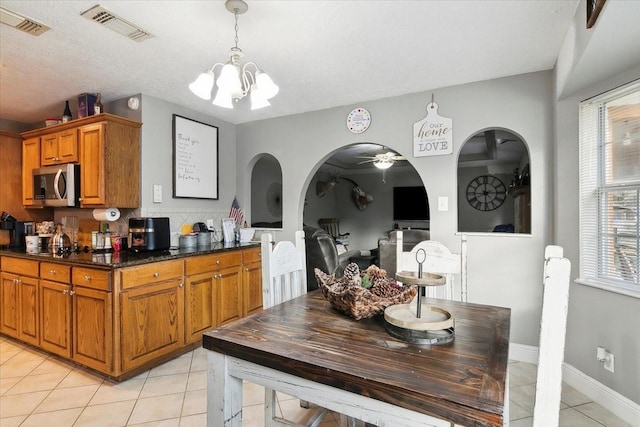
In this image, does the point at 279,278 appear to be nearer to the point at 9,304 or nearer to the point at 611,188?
the point at 611,188

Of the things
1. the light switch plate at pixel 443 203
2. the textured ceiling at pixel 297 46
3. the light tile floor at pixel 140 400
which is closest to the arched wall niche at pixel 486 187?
the light switch plate at pixel 443 203

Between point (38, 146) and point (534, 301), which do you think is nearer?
point (534, 301)

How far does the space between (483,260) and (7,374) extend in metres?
3.91

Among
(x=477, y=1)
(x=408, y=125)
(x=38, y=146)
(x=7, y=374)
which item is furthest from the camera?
(x=38, y=146)

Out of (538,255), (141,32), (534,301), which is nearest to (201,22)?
(141,32)

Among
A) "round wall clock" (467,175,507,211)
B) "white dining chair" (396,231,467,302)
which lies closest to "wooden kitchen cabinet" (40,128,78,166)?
"white dining chair" (396,231,467,302)

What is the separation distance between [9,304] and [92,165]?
149cm

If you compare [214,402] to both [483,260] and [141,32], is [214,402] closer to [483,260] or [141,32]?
[141,32]

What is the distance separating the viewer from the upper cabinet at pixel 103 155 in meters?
2.89

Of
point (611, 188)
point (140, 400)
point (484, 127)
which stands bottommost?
point (140, 400)

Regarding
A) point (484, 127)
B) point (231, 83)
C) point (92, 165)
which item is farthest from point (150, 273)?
point (484, 127)

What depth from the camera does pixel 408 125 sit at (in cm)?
315

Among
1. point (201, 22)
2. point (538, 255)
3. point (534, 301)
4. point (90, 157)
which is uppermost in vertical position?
point (201, 22)

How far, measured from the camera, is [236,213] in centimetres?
409
